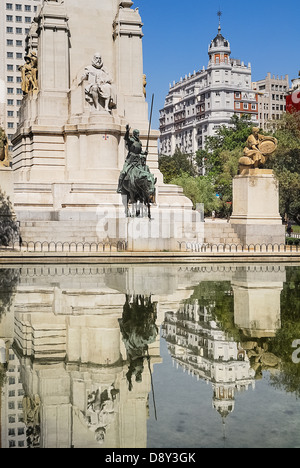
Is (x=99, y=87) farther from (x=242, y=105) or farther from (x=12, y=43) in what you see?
(x=242, y=105)

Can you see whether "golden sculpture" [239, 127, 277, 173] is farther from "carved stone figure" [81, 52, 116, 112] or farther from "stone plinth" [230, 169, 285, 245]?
"carved stone figure" [81, 52, 116, 112]

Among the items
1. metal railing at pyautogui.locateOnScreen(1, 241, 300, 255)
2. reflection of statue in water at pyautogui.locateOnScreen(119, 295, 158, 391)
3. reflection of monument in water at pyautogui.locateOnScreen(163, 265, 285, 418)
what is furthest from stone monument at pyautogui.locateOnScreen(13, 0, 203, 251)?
reflection of statue in water at pyautogui.locateOnScreen(119, 295, 158, 391)

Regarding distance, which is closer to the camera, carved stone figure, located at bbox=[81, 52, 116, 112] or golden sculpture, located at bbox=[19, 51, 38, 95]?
carved stone figure, located at bbox=[81, 52, 116, 112]

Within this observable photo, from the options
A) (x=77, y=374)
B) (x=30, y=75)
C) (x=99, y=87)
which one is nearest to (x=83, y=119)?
(x=99, y=87)

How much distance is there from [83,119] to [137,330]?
23.5 metres

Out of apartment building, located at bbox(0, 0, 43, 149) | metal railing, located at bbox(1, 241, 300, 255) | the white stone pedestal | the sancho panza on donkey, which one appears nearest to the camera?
metal railing, located at bbox(1, 241, 300, 255)

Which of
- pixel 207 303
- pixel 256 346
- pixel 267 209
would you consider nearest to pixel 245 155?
pixel 267 209

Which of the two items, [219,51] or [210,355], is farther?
[219,51]

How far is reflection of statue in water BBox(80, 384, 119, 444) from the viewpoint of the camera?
5.97 m

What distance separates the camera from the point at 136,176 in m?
25.6

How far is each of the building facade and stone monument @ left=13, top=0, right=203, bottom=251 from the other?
9363cm

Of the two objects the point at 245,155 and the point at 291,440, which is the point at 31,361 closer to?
the point at 291,440

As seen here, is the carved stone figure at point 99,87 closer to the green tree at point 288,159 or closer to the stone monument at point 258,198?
the stone monument at point 258,198

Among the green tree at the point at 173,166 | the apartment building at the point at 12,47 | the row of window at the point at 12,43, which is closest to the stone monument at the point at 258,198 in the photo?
the green tree at the point at 173,166
